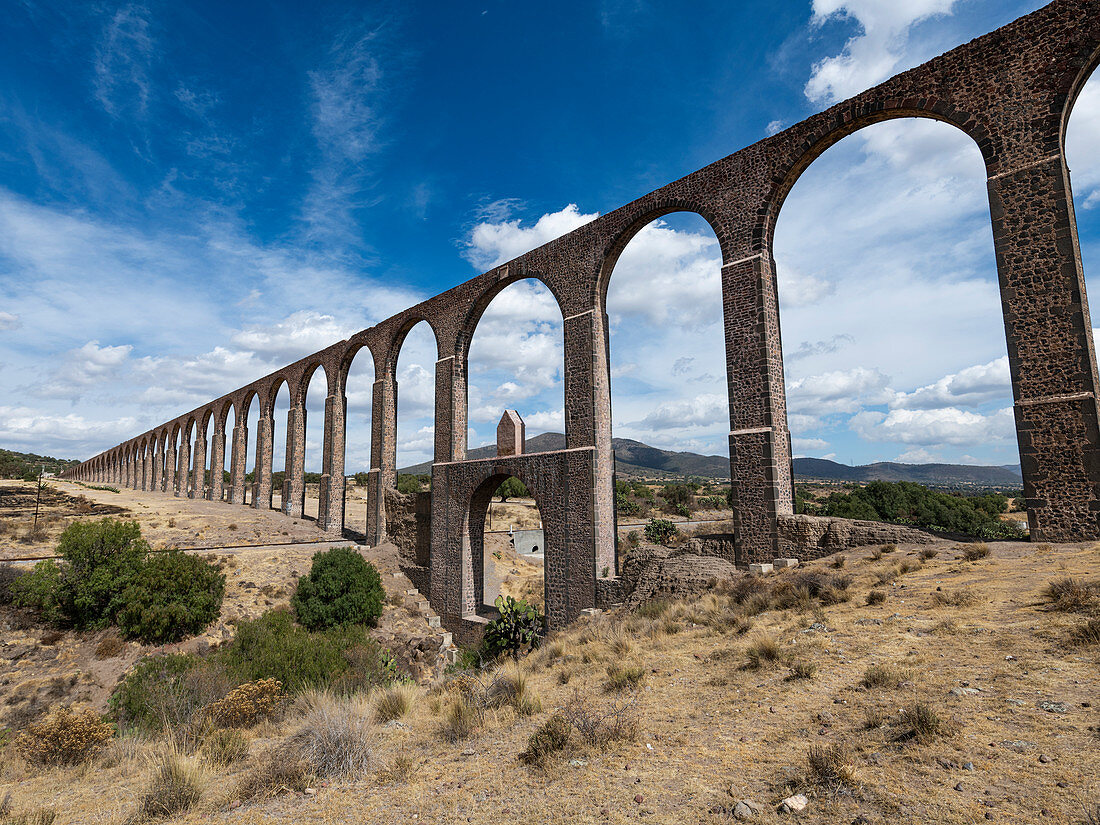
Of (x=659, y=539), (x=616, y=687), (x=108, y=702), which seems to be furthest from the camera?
(x=659, y=539)

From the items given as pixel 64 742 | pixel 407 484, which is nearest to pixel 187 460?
pixel 407 484

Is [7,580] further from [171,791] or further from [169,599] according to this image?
[171,791]

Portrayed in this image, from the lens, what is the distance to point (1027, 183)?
30.8 ft

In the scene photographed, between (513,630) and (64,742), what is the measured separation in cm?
981

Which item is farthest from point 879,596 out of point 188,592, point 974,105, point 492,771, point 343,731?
point 188,592

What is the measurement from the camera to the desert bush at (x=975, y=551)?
8.91 m

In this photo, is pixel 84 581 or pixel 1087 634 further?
pixel 84 581

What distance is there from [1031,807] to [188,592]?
18.2 m

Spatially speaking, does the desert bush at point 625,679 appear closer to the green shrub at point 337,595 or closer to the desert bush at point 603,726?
the desert bush at point 603,726

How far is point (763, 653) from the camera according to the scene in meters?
6.75

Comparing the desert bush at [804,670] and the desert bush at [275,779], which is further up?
the desert bush at [804,670]

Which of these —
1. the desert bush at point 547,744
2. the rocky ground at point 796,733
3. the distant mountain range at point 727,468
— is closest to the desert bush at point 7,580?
the rocky ground at point 796,733

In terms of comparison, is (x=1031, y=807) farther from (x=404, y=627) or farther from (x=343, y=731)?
(x=404, y=627)

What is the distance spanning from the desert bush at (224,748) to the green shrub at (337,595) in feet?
34.8
